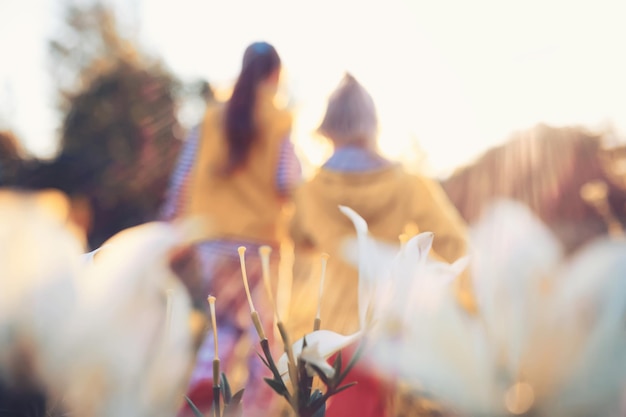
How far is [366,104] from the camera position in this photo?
270 cm

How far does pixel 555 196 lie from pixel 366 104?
245cm

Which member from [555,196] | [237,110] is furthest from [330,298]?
[555,196]

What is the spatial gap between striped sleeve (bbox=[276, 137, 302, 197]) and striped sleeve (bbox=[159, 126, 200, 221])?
326 mm

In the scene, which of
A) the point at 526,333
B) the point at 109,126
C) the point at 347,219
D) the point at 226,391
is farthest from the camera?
the point at 109,126

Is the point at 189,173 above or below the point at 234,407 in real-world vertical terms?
below

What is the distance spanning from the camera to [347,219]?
2543mm

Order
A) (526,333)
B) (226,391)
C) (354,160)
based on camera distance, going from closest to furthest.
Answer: (526,333) → (226,391) → (354,160)

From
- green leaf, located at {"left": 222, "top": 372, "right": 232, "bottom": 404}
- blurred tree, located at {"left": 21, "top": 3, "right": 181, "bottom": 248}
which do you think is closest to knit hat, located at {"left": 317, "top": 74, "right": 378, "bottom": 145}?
green leaf, located at {"left": 222, "top": 372, "right": 232, "bottom": 404}

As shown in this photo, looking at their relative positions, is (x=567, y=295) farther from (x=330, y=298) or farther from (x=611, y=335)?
(x=330, y=298)

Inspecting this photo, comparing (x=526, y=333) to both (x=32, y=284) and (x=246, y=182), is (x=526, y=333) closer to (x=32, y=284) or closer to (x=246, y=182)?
(x=32, y=284)

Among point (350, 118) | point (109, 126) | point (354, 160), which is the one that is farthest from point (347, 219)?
point (109, 126)

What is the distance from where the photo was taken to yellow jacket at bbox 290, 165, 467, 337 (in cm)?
225

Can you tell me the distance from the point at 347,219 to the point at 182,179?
628mm

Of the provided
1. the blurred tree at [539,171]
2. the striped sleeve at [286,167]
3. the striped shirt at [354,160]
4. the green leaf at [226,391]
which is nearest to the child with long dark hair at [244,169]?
the striped sleeve at [286,167]
